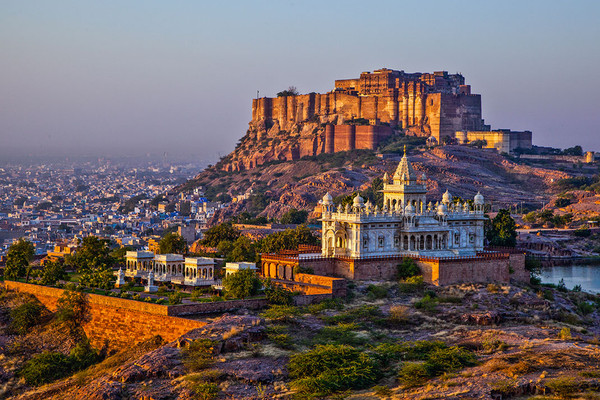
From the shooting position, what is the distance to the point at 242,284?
4250 cm

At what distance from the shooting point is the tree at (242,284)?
42344mm

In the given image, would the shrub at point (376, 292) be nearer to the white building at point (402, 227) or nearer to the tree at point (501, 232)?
the white building at point (402, 227)

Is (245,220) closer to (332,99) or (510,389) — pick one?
(332,99)

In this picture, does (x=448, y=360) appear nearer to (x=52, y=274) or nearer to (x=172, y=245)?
(x=52, y=274)

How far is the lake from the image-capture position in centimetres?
6531

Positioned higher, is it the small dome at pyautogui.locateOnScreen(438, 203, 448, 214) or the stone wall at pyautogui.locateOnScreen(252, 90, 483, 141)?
the stone wall at pyautogui.locateOnScreen(252, 90, 483, 141)

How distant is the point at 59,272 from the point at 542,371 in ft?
85.8

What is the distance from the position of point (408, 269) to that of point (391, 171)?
56545 millimetres

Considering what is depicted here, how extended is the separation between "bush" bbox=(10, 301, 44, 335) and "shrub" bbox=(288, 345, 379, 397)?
15.6 m

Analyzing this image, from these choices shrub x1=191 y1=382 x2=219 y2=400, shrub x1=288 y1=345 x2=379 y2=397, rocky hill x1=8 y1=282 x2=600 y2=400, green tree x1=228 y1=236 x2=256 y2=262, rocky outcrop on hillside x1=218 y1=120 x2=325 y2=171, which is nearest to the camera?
rocky hill x1=8 y1=282 x2=600 y2=400

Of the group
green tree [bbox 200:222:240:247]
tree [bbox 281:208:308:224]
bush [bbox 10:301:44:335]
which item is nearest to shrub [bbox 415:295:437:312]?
bush [bbox 10:301:44:335]

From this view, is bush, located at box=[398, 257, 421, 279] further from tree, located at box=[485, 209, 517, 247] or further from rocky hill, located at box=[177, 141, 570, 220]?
rocky hill, located at box=[177, 141, 570, 220]

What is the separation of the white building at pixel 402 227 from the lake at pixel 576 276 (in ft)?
47.6

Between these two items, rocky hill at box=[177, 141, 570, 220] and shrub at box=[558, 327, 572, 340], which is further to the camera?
rocky hill at box=[177, 141, 570, 220]
